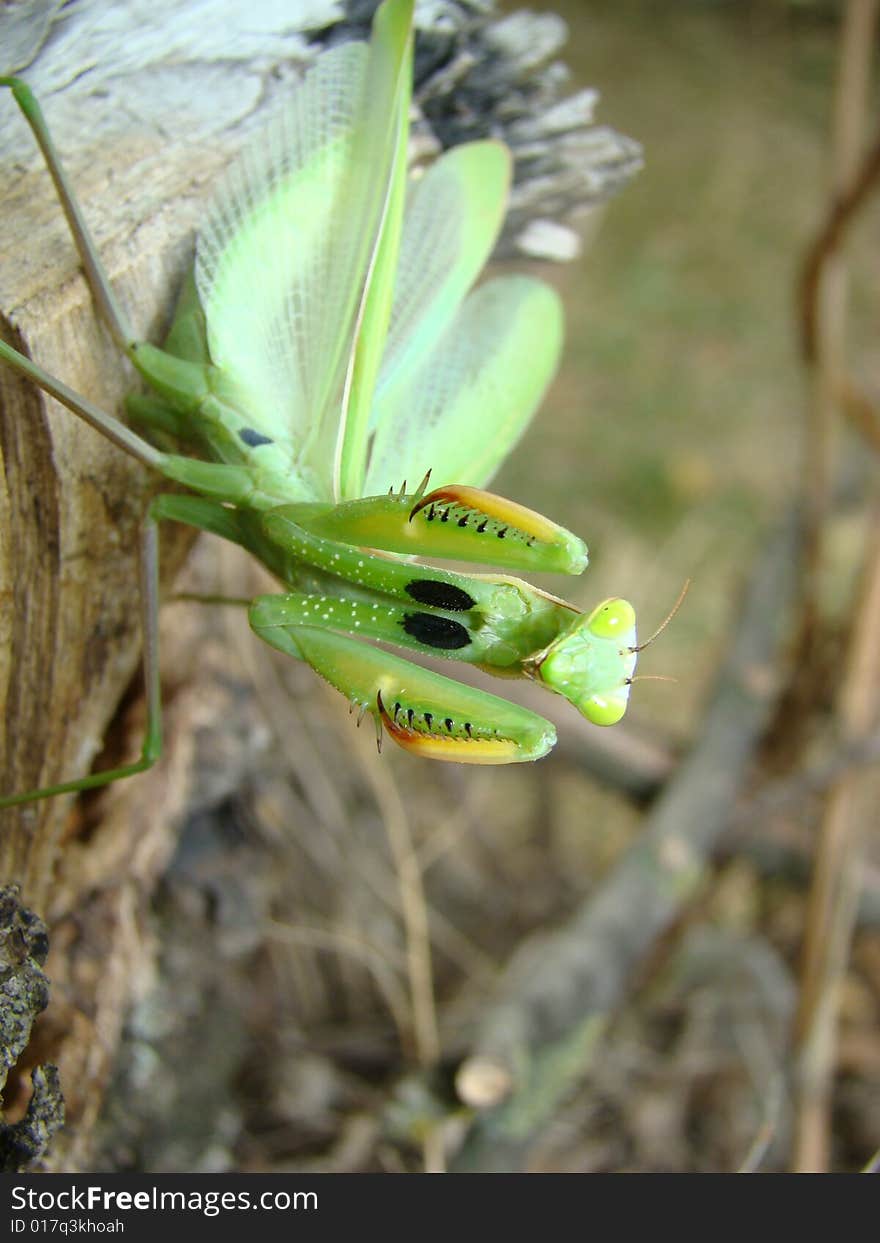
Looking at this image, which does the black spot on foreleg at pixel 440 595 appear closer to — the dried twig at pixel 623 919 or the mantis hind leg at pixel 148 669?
the mantis hind leg at pixel 148 669

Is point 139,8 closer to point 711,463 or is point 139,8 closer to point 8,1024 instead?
point 8,1024

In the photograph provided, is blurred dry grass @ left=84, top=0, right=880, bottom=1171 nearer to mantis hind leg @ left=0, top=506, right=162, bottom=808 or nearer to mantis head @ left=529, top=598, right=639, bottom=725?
mantis hind leg @ left=0, top=506, right=162, bottom=808

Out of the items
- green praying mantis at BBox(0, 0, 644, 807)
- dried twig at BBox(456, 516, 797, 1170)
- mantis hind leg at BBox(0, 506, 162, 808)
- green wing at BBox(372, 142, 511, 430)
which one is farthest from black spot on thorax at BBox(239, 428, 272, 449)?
dried twig at BBox(456, 516, 797, 1170)

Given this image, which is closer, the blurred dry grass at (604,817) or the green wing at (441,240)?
the green wing at (441,240)

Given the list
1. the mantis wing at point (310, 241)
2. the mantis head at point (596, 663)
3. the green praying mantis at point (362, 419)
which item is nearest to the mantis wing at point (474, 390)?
the green praying mantis at point (362, 419)

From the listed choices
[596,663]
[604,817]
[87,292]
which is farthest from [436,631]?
[604,817]

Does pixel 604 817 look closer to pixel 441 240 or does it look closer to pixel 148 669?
pixel 441 240
